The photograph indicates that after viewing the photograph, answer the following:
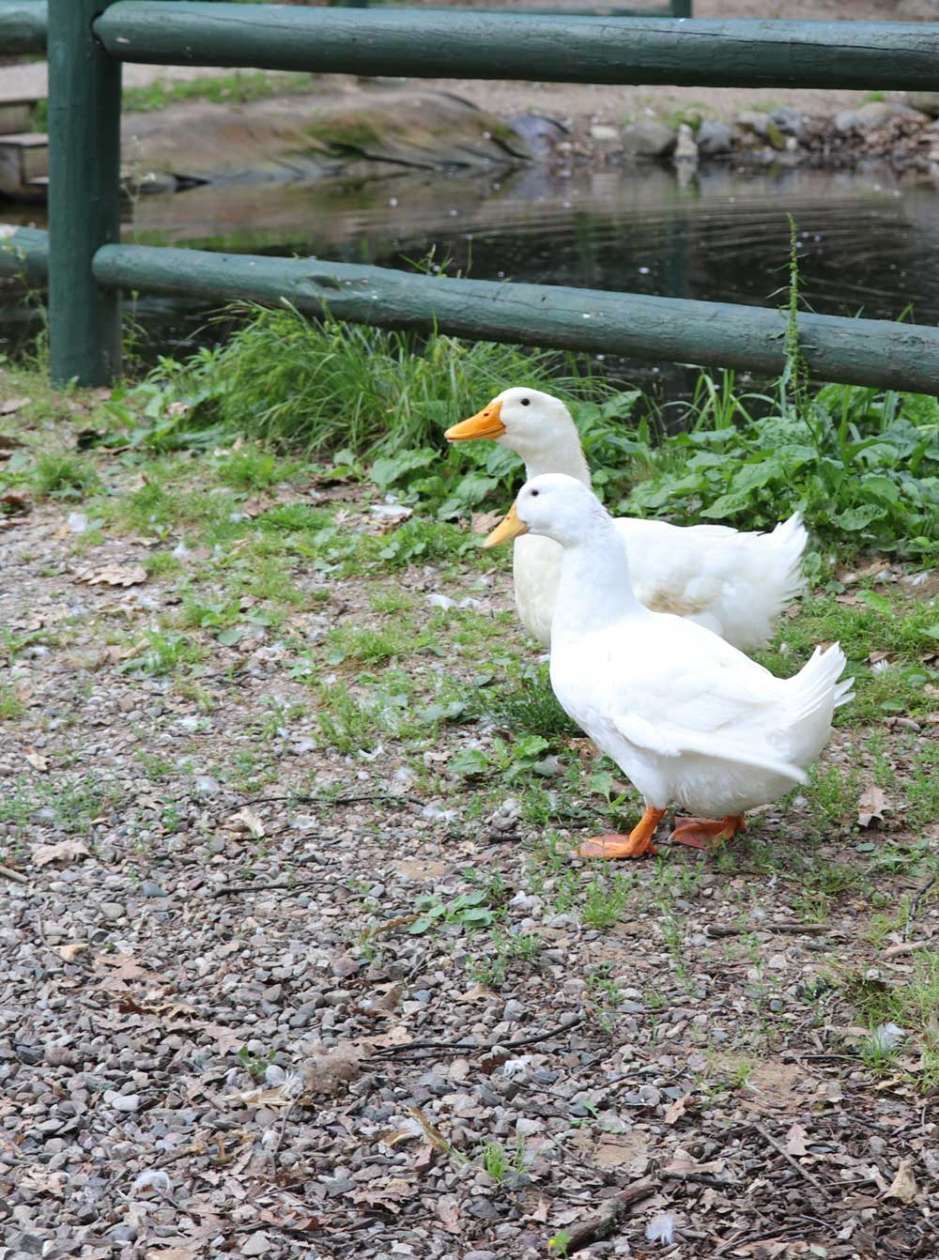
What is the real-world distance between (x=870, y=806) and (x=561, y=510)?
917 millimetres

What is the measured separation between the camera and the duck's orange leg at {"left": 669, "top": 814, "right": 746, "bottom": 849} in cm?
342

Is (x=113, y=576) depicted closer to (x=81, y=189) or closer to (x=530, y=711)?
(x=530, y=711)

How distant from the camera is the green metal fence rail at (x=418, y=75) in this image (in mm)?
4707

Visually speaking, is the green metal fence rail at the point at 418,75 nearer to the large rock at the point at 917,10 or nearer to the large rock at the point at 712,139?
the large rock at the point at 712,139

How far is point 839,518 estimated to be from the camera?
4922 millimetres

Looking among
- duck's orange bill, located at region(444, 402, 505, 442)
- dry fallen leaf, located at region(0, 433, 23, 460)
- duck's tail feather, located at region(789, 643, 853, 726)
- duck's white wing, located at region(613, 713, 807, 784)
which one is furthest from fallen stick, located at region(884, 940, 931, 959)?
dry fallen leaf, located at region(0, 433, 23, 460)

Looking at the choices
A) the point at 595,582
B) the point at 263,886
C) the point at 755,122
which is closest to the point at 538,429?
the point at 595,582

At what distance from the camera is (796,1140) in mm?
2531

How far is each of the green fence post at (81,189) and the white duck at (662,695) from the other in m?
3.35

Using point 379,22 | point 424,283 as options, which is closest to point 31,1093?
point 424,283

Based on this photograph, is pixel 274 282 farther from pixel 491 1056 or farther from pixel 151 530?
pixel 491 1056

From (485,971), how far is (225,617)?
1.90 m

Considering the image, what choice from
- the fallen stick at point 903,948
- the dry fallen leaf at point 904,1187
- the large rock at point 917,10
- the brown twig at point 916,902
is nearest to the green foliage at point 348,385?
the brown twig at point 916,902

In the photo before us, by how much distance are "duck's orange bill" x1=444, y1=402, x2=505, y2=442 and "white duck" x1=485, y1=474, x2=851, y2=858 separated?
2.85 ft
